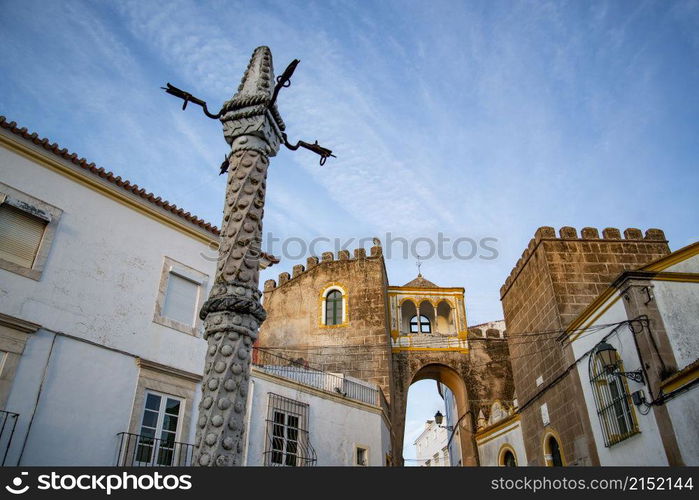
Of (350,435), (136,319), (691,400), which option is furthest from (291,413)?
(691,400)

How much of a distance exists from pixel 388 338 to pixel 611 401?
12.1 metres

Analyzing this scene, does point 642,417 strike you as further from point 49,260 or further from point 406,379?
point 406,379

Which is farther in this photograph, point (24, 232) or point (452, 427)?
point (452, 427)

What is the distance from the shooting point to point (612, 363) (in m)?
9.41

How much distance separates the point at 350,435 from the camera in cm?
1490

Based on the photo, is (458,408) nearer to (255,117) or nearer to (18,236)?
(18,236)

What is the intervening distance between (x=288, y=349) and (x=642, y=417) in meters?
14.9

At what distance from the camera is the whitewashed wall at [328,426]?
478 inches

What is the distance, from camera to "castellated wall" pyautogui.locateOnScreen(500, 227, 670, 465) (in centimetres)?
1209

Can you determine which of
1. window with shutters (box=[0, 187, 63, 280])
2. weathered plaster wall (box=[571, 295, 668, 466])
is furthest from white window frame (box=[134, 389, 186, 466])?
weathered plaster wall (box=[571, 295, 668, 466])

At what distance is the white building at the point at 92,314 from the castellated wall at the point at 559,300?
8016 mm

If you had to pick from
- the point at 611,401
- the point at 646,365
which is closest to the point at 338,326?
the point at 611,401

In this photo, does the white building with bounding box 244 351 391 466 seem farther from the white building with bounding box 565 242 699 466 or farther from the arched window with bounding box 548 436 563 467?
the white building with bounding box 565 242 699 466

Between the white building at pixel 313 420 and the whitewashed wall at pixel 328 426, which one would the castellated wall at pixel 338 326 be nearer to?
the white building at pixel 313 420
